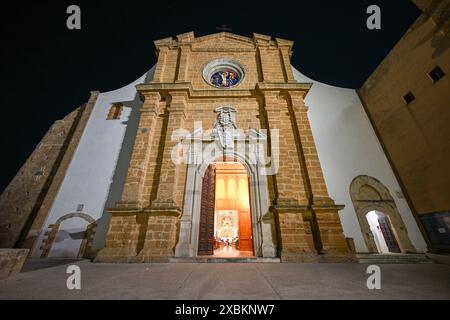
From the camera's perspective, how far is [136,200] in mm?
5598

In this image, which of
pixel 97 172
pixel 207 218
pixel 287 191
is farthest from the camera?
pixel 97 172

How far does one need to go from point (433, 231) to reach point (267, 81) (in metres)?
8.07

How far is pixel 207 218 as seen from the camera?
697cm

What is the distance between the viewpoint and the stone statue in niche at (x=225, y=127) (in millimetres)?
6812

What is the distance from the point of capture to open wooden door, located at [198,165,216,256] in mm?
6473

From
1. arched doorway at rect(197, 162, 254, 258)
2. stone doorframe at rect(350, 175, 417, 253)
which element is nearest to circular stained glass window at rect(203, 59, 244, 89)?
arched doorway at rect(197, 162, 254, 258)

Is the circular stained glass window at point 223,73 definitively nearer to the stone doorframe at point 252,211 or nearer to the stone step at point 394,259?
the stone doorframe at point 252,211

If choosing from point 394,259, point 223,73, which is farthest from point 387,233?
point 223,73

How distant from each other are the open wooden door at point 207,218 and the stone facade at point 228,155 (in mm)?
1111

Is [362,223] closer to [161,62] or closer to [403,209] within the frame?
[403,209]

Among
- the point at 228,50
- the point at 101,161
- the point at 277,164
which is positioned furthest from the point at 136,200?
the point at 228,50

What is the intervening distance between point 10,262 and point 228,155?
555 centimetres

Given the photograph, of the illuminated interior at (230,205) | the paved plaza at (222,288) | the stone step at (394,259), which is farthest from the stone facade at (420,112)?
the illuminated interior at (230,205)

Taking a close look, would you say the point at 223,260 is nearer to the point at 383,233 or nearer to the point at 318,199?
the point at 318,199
